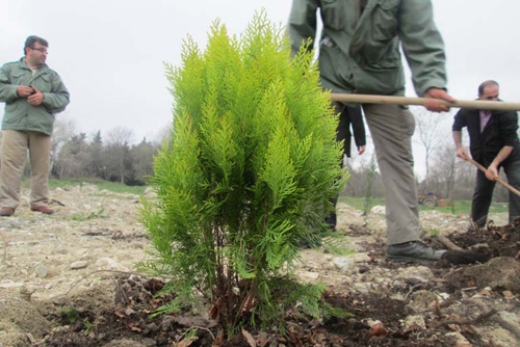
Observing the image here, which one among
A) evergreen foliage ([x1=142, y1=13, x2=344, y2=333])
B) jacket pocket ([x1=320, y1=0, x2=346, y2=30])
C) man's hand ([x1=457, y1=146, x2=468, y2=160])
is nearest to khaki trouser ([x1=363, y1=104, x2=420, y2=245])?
jacket pocket ([x1=320, y1=0, x2=346, y2=30])

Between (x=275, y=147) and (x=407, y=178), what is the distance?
278 centimetres

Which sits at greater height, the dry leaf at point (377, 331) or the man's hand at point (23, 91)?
the man's hand at point (23, 91)

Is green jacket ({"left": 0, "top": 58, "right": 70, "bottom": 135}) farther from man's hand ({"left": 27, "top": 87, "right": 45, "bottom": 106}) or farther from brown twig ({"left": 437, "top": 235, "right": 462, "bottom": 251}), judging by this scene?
brown twig ({"left": 437, "top": 235, "right": 462, "bottom": 251})

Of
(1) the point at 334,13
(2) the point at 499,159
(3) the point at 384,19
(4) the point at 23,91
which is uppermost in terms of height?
(1) the point at 334,13

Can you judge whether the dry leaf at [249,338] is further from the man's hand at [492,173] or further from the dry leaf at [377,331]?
the man's hand at [492,173]

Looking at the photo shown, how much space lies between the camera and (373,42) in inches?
149

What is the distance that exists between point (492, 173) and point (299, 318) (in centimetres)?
494

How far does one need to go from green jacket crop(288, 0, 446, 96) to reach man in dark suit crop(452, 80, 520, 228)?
2.86 m

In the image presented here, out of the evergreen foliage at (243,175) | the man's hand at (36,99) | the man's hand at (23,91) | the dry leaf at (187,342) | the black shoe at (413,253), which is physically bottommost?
the dry leaf at (187,342)

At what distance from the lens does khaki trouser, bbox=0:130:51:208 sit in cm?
677

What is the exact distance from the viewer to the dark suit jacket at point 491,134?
617 cm

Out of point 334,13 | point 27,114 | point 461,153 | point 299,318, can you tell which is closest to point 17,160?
point 27,114

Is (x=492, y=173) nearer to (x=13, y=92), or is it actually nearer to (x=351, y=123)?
(x=351, y=123)

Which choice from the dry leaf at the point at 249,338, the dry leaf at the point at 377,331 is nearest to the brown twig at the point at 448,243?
the dry leaf at the point at 377,331
